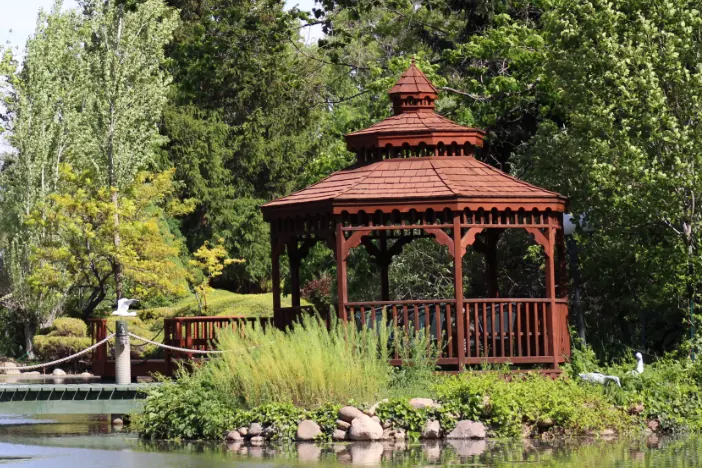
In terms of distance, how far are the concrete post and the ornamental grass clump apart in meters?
3.94

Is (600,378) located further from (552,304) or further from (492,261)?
(492,261)

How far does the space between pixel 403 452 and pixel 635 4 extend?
7948 millimetres

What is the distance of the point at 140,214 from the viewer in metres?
34.2

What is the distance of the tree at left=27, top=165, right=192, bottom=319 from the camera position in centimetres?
3275

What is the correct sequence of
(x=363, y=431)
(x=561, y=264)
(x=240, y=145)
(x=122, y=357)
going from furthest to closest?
(x=240, y=145), (x=122, y=357), (x=561, y=264), (x=363, y=431)

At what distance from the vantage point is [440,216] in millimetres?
18516

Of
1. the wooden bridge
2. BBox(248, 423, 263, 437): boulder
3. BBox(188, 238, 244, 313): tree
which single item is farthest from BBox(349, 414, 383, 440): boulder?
BBox(188, 238, 244, 313): tree

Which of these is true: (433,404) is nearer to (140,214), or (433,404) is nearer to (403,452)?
(403,452)

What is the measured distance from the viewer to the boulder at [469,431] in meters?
16.0

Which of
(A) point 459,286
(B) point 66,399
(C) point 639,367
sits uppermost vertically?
(A) point 459,286

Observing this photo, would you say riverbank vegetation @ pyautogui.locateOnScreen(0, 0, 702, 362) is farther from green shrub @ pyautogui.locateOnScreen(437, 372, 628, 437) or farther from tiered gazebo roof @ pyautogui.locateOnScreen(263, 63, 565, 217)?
green shrub @ pyautogui.locateOnScreen(437, 372, 628, 437)

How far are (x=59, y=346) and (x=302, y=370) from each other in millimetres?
16899

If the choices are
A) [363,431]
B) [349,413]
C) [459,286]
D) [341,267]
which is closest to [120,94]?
[341,267]

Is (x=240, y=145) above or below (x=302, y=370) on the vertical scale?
above
